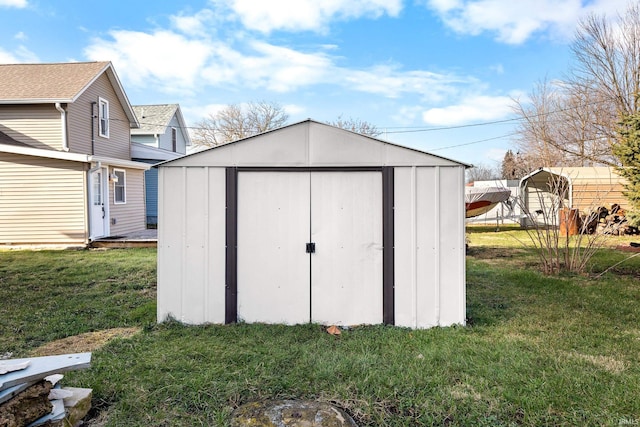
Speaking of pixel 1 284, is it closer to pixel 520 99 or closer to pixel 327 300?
pixel 327 300

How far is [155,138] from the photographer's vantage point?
22.0 m

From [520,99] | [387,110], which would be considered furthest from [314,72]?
[520,99]

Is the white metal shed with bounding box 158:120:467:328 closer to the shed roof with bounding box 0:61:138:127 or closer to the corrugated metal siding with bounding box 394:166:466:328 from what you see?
the corrugated metal siding with bounding box 394:166:466:328

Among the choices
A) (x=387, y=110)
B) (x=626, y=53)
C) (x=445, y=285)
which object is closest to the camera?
(x=445, y=285)

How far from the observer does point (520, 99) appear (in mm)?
22578

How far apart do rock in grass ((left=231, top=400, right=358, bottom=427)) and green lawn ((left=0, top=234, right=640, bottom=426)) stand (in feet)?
0.31

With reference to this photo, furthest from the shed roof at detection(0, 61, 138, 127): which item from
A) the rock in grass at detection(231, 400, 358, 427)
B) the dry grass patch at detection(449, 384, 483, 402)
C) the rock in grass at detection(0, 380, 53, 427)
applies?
the dry grass patch at detection(449, 384, 483, 402)

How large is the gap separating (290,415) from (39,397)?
153 cm

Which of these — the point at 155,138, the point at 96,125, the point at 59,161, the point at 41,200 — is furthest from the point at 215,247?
the point at 155,138

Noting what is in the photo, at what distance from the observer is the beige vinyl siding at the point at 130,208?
1363 centimetres

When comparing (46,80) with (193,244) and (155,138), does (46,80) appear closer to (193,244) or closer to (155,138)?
(155,138)

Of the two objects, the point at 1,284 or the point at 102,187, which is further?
the point at 102,187

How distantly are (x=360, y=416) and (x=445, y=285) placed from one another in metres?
2.33

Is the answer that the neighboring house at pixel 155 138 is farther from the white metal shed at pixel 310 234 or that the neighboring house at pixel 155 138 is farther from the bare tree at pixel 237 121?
the white metal shed at pixel 310 234
